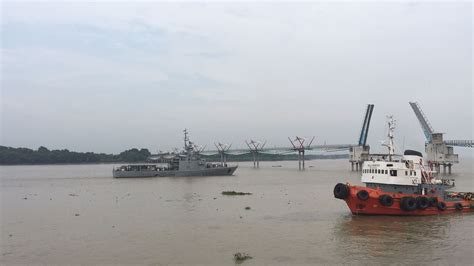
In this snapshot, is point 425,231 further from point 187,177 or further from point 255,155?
point 255,155

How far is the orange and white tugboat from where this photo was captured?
31625mm

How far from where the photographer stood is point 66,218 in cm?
3519

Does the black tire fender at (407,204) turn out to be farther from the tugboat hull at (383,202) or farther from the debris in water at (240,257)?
the debris in water at (240,257)

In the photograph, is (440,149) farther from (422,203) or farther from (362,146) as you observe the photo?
(422,203)

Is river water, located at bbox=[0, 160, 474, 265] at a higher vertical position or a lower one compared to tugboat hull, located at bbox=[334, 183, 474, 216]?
lower

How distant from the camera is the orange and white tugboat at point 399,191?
31.6 m

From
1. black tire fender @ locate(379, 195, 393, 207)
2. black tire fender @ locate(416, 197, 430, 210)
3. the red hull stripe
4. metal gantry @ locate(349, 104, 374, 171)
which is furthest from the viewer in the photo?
metal gantry @ locate(349, 104, 374, 171)

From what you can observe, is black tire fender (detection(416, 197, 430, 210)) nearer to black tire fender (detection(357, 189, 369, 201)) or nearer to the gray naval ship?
black tire fender (detection(357, 189, 369, 201))

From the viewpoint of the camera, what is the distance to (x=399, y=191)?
109 feet

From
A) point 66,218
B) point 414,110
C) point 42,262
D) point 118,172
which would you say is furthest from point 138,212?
point 414,110

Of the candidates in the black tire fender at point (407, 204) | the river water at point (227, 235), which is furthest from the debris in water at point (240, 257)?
the black tire fender at point (407, 204)

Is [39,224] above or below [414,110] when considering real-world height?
below

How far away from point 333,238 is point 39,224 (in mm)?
20983

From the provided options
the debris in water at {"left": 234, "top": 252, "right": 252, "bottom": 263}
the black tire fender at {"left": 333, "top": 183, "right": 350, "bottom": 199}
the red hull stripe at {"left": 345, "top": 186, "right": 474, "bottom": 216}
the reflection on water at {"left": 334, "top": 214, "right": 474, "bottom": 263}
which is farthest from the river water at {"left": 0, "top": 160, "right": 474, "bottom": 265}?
the black tire fender at {"left": 333, "top": 183, "right": 350, "bottom": 199}
